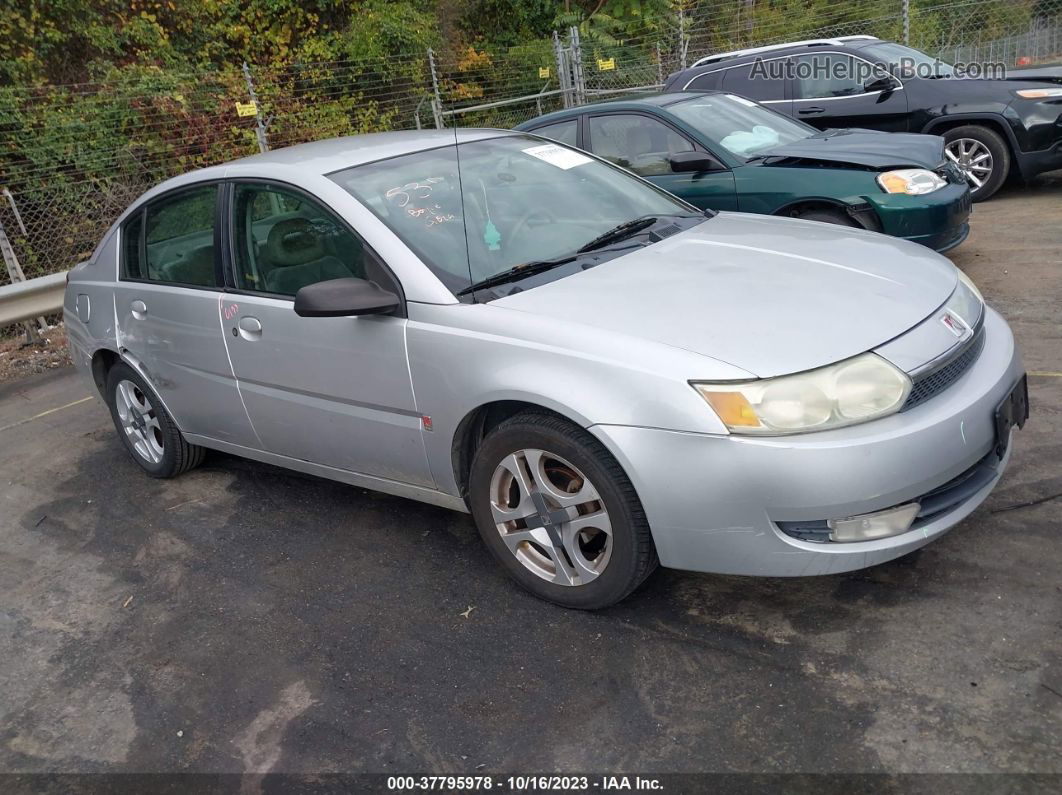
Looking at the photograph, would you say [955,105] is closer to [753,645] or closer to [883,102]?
[883,102]

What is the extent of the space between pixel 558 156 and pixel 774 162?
2713 millimetres

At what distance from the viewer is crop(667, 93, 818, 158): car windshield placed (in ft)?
22.6

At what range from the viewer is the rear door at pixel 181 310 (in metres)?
4.27

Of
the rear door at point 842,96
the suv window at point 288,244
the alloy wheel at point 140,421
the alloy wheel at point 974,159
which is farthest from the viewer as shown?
the rear door at point 842,96

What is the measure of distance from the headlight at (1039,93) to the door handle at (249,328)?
26.1 ft

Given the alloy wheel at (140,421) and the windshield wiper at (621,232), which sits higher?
the windshield wiper at (621,232)

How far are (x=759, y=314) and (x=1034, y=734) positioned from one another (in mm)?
1408

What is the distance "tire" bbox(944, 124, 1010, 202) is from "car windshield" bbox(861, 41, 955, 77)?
678mm

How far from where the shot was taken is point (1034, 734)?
8.25 feet

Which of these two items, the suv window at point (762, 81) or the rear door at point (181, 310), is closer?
the rear door at point (181, 310)

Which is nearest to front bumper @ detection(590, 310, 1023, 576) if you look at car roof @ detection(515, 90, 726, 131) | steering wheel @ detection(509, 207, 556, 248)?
steering wheel @ detection(509, 207, 556, 248)

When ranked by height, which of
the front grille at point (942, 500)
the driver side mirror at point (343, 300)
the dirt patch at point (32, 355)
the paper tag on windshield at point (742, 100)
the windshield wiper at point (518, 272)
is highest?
the driver side mirror at point (343, 300)

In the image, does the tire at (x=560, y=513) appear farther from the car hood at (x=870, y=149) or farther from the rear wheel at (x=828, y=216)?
the car hood at (x=870, y=149)

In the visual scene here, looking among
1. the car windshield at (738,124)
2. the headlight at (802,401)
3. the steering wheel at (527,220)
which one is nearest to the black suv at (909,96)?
the car windshield at (738,124)
